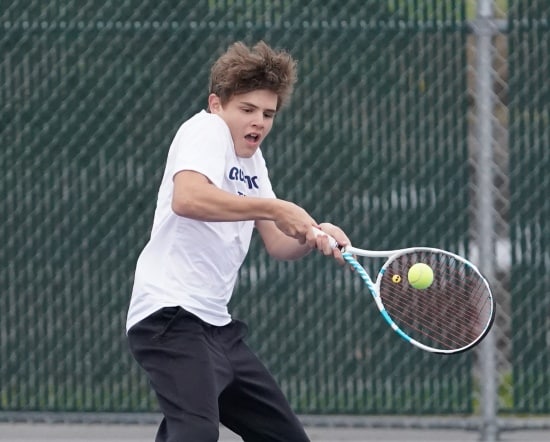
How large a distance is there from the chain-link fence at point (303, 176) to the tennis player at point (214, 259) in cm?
224

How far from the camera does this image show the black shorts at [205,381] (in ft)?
12.9

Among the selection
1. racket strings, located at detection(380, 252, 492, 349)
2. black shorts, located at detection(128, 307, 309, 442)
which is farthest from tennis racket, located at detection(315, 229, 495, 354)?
black shorts, located at detection(128, 307, 309, 442)

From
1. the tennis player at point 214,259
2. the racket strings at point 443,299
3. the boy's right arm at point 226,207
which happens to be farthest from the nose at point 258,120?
the racket strings at point 443,299

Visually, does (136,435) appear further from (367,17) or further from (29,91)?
(367,17)

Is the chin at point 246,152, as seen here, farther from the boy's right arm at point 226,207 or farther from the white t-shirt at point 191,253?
the boy's right arm at point 226,207

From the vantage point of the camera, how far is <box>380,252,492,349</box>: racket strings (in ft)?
14.0

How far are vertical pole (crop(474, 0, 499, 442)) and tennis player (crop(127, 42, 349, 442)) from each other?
2.20 meters

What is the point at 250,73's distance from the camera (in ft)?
13.3

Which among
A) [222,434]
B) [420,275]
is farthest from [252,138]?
[222,434]

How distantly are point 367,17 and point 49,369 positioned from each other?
2.29 meters

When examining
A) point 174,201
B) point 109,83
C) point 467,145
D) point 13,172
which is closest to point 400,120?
point 467,145

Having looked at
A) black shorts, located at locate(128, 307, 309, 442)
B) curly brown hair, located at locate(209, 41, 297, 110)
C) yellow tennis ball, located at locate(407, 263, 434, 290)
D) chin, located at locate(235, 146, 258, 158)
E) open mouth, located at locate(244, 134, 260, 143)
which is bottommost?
black shorts, located at locate(128, 307, 309, 442)

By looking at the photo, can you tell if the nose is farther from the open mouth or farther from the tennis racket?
the tennis racket

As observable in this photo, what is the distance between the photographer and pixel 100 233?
651 centimetres
